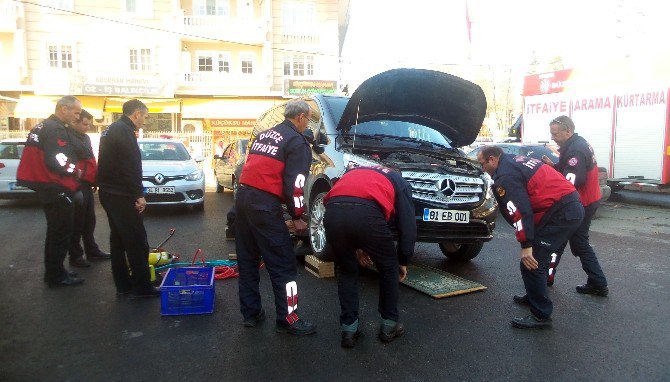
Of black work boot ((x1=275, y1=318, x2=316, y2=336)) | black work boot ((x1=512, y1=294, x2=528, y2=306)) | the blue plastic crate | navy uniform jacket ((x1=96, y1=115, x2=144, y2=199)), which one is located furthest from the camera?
black work boot ((x1=512, y1=294, x2=528, y2=306))

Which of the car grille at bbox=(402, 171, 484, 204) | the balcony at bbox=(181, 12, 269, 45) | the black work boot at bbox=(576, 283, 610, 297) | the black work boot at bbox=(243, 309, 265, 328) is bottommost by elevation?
the black work boot at bbox=(576, 283, 610, 297)

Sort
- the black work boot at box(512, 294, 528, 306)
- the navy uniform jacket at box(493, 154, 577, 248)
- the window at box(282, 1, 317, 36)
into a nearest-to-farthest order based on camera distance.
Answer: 1. the navy uniform jacket at box(493, 154, 577, 248)
2. the black work boot at box(512, 294, 528, 306)
3. the window at box(282, 1, 317, 36)

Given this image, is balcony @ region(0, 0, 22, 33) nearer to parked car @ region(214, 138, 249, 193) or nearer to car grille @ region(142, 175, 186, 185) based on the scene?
parked car @ region(214, 138, 249, 193)

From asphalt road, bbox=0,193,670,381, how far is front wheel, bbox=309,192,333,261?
30 centimetres

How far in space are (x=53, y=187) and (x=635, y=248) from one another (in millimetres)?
7614

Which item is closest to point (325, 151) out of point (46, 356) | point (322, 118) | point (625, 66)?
point (322, 118)

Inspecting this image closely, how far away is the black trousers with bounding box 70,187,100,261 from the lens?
223 inches

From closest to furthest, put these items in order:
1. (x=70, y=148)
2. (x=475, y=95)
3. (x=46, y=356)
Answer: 1. (x=46, y=356)
2. (x=70, y=148)
3. (x=475, y=95)

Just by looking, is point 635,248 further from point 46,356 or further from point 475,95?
point 46,356

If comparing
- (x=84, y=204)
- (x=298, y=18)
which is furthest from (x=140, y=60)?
(x=84, y=204)

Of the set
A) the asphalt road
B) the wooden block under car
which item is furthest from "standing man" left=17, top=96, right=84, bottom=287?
the wooden block under car

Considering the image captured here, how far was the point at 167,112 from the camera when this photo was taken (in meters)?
25.4

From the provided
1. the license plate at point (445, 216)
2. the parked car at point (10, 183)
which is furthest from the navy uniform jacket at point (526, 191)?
the parked car at point (10, 183)

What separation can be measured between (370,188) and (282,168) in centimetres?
75
